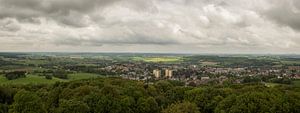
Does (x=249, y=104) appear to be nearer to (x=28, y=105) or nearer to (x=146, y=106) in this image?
(x=146, y=106)

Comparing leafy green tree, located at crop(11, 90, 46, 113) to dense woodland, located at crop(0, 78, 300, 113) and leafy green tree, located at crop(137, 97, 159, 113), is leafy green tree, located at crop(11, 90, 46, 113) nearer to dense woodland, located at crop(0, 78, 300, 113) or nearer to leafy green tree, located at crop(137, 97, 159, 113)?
dense woodland, located at crop(0, 78, 300, 113)

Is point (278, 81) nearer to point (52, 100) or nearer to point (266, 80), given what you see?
point (266, 80)

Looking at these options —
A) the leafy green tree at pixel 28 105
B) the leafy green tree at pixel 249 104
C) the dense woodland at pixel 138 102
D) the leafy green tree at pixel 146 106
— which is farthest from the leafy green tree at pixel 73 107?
the leafy green tree at pixel 249 104

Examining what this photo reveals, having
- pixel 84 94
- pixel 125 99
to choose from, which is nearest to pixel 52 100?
pixel 84 94

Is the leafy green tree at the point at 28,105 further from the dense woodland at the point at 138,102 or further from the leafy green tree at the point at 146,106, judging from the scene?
the leafy green tree at the point at 146,106

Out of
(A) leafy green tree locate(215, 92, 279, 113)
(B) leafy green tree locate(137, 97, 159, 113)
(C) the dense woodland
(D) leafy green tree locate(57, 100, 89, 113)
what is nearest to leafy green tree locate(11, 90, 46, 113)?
(C) the dense woodland

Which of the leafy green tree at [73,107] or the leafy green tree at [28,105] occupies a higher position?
the leafy green tree at [28,105]

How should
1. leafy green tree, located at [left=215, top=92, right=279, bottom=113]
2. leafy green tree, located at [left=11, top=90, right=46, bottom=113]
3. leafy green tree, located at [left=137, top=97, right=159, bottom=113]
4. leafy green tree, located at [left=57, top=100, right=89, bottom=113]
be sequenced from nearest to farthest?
1. leafy green tree, located at [left=11, top=90, right=46, bottom=113]
2. leafy green tree, located at [left=57, top=100, right=89, bottom=113]
3. leafy green tree, located at [left=215, top=92, right=279, bottom=113]
4. leafy green tree, located at [left=137, top=97, right=159, bottom=113]

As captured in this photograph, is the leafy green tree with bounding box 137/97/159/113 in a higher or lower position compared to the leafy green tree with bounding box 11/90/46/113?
lower

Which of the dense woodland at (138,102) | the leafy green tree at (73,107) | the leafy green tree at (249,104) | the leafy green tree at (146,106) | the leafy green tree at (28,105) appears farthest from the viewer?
the leafy green tree at (146,106)

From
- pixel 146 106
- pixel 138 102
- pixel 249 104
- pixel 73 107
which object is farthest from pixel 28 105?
pixel 249 104

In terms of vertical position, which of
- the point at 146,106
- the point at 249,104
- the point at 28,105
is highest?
the point at 28,105

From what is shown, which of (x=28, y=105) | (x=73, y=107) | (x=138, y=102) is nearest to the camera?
(x=28, y=105)
